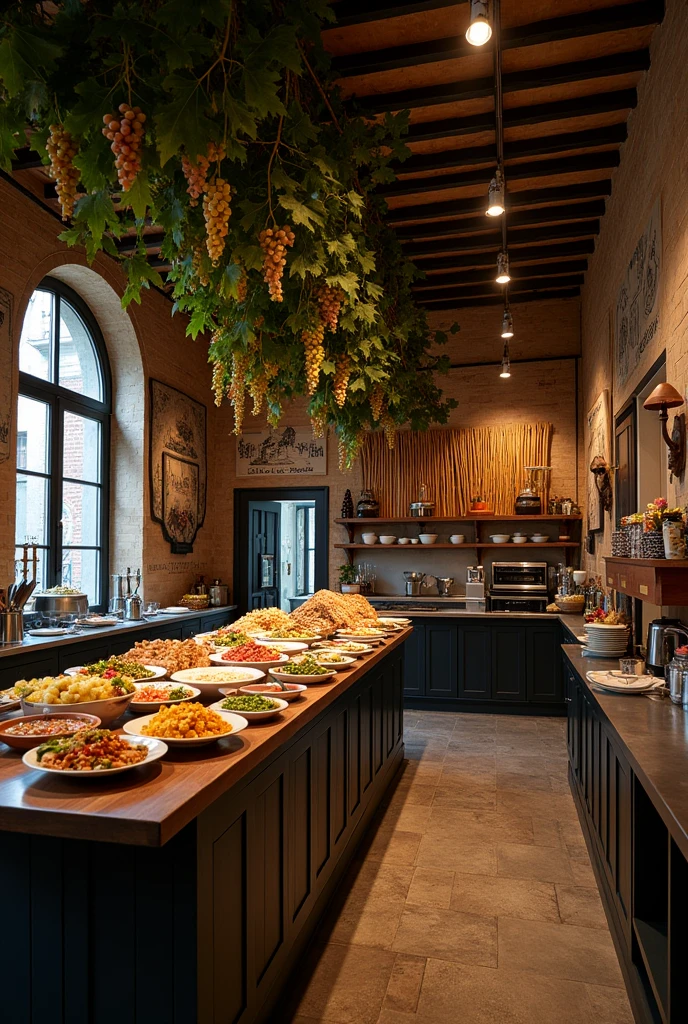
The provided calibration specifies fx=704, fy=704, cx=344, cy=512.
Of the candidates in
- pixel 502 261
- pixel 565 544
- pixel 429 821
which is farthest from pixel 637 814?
pixel 565 544

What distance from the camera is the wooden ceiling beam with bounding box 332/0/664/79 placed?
3.95m

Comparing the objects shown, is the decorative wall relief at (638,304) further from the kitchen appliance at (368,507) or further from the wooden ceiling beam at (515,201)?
the kitchen appliance at (368,507)

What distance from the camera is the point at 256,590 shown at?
9352 millimetres

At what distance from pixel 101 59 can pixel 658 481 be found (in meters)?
4.06

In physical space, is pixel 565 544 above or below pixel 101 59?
below

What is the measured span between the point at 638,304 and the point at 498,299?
403 centimetres

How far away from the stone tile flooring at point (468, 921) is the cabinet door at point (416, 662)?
235cm

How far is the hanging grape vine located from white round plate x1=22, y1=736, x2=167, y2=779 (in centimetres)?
148

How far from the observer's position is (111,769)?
6.02 feet

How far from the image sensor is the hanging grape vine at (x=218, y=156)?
1.94 meters

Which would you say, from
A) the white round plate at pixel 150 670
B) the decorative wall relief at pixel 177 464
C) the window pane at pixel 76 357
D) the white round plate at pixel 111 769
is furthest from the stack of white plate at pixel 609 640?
the window pane at pixel 76 357

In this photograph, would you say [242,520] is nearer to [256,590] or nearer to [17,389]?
[256,590]

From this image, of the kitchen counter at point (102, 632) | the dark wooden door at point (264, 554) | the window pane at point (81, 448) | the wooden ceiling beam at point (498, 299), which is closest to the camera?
the kitchen counter at point (102, 632)

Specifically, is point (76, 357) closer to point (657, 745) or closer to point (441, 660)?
point (441, 660)
